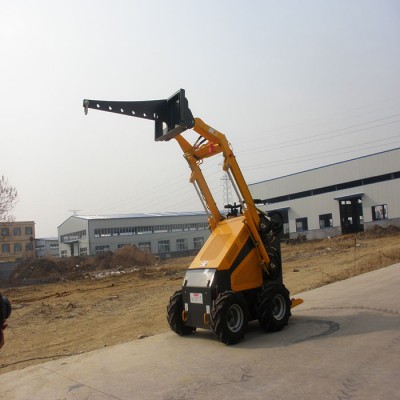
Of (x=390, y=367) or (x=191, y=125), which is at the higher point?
(x=191, y=125)

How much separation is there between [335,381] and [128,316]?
29.9ft

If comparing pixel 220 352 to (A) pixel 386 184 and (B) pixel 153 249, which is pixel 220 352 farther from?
(B) pixel 153 249

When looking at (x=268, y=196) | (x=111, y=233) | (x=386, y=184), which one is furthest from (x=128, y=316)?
(x=111, y=233)

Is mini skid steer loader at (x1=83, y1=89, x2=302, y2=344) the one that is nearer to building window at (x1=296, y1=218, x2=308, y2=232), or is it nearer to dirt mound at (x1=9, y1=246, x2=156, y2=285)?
dirt mound at (x1=9, y1=246, x2=156, y2=285)

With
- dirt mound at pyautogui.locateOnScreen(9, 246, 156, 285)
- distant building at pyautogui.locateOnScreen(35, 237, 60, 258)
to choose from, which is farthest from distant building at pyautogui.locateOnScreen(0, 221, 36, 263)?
dirt mound at pyautogui.locateOnScreen(9, 246, 156, 285)

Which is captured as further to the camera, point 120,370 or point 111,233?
point 111,233

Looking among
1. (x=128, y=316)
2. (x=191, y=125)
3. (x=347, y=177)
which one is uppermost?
(x=347, y=177)

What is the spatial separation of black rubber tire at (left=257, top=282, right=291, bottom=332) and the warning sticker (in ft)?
3.50

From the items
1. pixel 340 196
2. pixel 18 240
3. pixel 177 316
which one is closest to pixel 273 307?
pixel 177 316

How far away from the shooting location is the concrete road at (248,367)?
5301 millimetres

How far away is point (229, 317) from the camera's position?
786cm

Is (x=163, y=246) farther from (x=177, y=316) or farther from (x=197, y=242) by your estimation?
(x=177, y=316)

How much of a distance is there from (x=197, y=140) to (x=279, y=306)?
3.69m

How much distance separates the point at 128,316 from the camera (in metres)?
13.5
